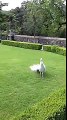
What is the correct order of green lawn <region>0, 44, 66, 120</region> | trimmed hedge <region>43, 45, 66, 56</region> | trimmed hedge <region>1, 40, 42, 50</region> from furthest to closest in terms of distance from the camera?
trimmed hedge <region>1, 40, 42, 50</region>, trimmed hedge <region>43, 45, 66, 56</region>, green lawn <region>0, 44, 66, 120</region>

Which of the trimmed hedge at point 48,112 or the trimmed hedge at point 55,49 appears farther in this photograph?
the trimmed hedge at point 55,49

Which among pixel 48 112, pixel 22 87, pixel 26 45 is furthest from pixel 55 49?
pixel 48 112

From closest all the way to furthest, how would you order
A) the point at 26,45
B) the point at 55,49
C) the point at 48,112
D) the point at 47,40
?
the point at 48,112, the point at 55,49, the point at 26,45, the point at 47,40

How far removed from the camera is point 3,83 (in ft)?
34.5

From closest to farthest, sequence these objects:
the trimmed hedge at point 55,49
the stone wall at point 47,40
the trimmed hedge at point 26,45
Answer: the trimmed hedge at point 55,49, the trimmed hedge at point 26,45, the stone wall at point 47,40

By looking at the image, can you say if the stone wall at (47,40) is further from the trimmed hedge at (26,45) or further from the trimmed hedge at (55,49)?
the trimmed hedge at (55,49)

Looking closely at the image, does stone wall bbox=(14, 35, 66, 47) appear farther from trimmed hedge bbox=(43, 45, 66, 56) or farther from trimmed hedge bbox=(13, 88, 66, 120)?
trimmed hedge bbox=(13, 88, 66, 120)

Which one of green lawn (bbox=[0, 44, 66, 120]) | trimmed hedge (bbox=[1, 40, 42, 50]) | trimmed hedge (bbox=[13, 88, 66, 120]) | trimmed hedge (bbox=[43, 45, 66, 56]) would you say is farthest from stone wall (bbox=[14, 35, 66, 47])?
trimmed hedge (bbox=[13, 88, 66, 120])

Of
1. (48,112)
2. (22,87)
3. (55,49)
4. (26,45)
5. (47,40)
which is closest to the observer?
(48,112)

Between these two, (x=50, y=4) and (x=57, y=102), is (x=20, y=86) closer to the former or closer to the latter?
(x=50, y=4)

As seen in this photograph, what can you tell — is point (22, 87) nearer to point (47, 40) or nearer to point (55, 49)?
point (55, 49)

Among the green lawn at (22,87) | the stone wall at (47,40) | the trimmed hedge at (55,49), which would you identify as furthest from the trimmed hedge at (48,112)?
the stone wall at (47,40)

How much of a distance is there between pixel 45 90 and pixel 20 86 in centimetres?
98

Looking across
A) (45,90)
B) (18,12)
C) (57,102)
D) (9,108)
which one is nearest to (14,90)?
(45,90)
